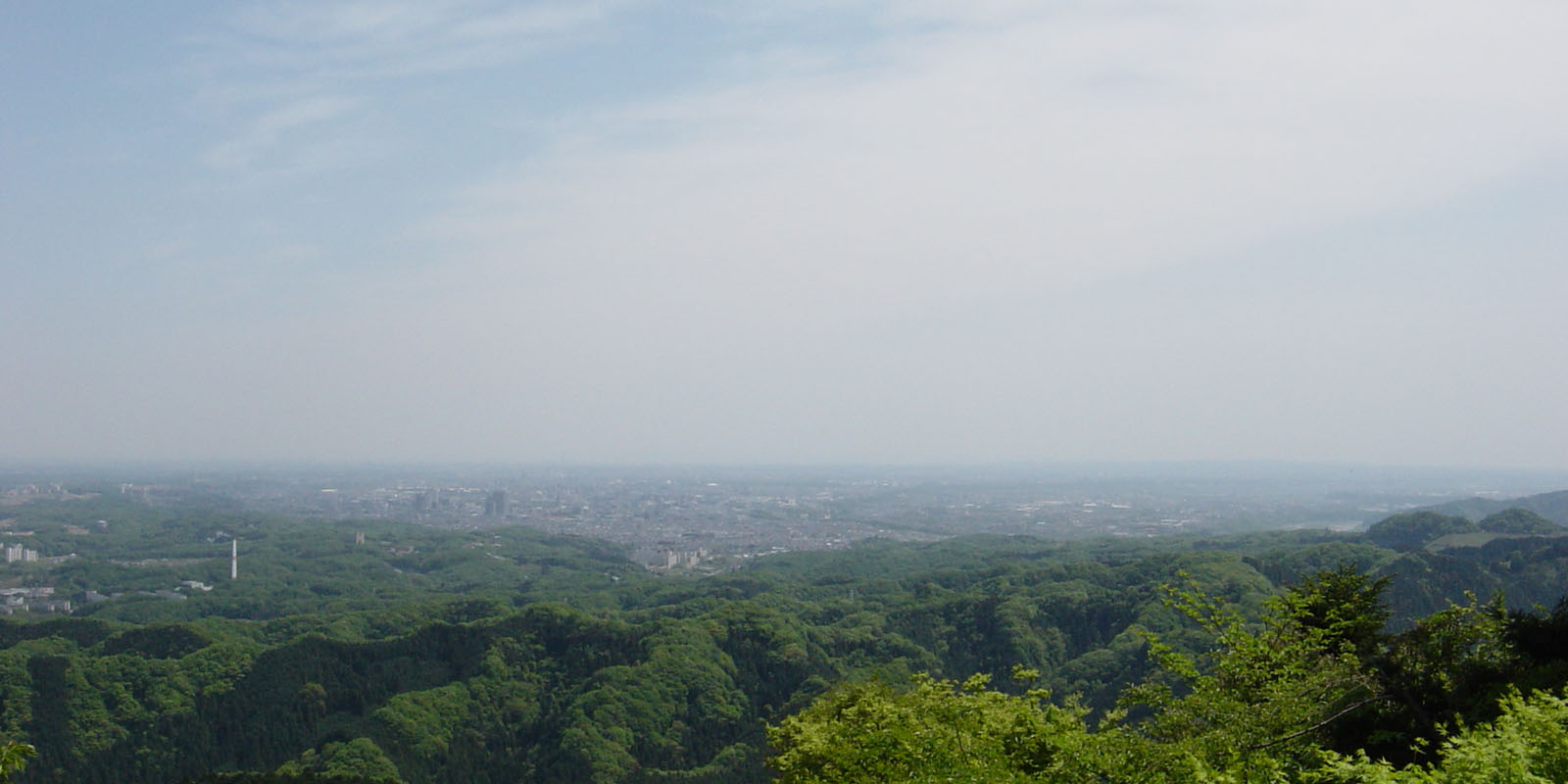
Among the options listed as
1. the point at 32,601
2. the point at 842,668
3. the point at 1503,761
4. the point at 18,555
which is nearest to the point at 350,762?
the point at 842,668

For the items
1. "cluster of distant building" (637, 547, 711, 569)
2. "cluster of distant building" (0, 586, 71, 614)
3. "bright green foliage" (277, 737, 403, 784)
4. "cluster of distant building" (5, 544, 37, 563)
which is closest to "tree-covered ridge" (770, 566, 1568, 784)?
"bright green foliage" (277, 737, 403, 784)

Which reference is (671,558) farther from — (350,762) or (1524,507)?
(1524,507)

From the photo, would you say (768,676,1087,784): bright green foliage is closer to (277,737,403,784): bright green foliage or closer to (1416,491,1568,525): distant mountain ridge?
(277,737,403,784): bright green foliage

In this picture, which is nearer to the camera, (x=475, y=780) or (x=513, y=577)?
(x=475, y=780)

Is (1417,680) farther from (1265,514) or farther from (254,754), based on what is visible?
(1265,514)

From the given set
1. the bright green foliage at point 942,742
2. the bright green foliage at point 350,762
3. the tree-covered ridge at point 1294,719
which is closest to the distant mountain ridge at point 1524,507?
the bright green foliage at point 350,762

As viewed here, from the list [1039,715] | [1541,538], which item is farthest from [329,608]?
[1541,538]
